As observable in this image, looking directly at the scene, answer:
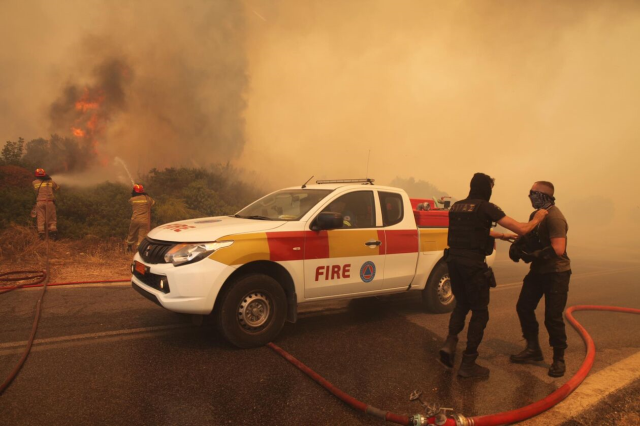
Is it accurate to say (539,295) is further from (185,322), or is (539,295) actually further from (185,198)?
(185,198)

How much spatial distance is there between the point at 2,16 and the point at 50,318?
18.8 metres

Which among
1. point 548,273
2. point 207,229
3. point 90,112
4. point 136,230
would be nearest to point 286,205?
point 207,229

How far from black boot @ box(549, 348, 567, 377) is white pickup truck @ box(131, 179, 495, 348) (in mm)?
1890

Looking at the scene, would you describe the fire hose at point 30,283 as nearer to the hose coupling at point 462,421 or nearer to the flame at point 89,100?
the hose coupling at point 462,421

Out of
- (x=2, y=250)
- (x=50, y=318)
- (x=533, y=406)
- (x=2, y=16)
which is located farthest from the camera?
(x=2, y=16)

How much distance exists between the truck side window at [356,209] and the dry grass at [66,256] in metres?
4.99

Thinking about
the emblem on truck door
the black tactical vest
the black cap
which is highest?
the black cap

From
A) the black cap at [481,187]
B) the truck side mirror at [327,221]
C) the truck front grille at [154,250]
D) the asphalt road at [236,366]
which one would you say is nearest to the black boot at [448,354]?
the asphalt road at [236,366]

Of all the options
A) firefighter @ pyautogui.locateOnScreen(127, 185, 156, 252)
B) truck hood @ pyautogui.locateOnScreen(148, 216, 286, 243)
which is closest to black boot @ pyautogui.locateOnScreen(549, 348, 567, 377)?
truck hood @ pyautogui.locateOnScreen(148, 216, 286, 243)

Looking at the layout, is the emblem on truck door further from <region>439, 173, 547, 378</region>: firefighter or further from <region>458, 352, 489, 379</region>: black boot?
<region>458, 352, 489, 379</region>: black boot

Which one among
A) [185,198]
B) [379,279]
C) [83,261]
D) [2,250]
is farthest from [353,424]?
[185,198]

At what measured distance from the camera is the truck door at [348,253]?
4.32 meters

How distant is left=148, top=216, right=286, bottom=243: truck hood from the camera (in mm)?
3826

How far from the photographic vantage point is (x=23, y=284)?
6.28m
